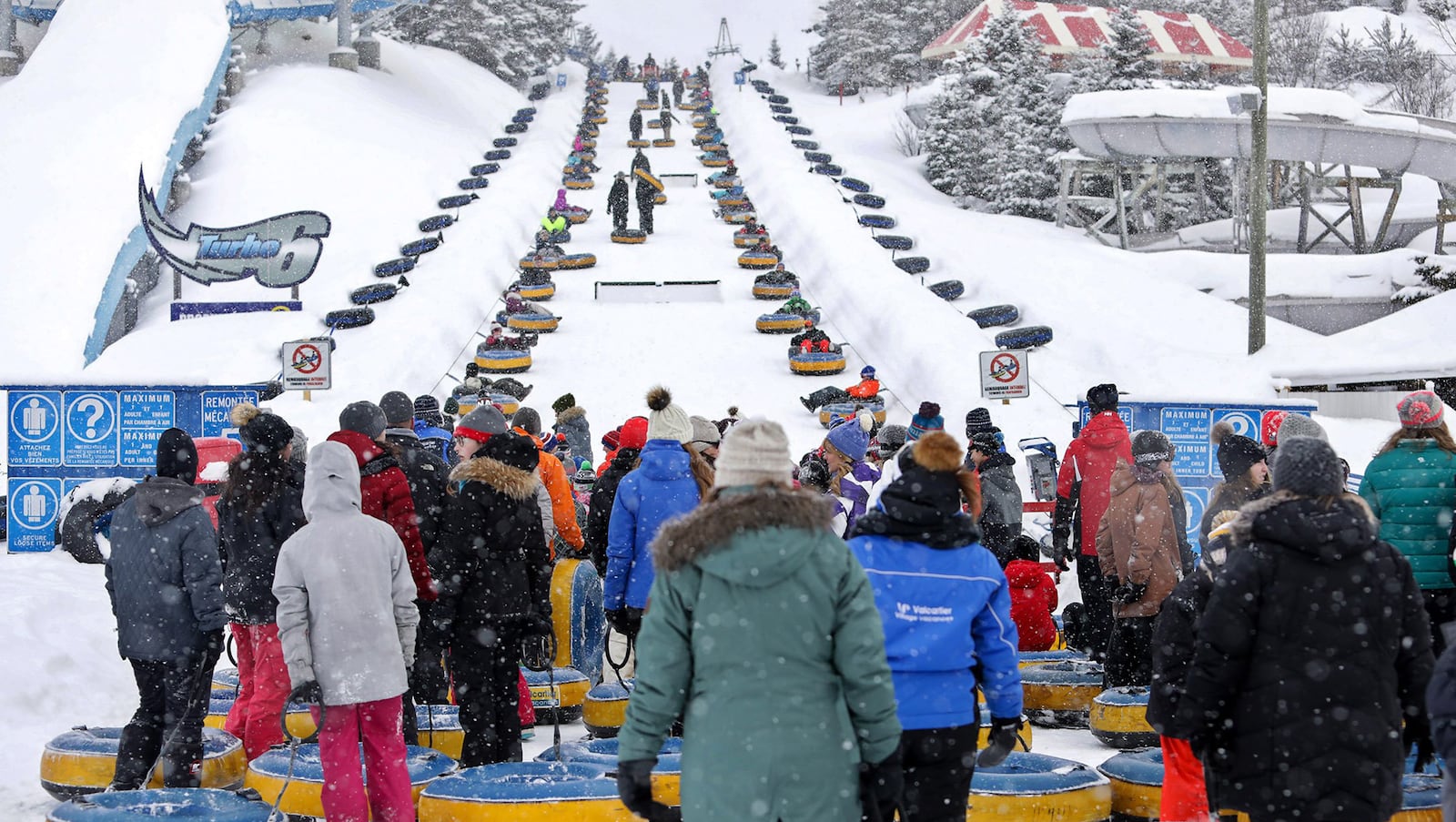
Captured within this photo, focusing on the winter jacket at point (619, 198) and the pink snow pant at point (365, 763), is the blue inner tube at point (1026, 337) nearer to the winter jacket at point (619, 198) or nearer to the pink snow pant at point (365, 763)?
the winter jacket at point (619, 198)

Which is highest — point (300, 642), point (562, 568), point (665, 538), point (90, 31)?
point (90, 31)

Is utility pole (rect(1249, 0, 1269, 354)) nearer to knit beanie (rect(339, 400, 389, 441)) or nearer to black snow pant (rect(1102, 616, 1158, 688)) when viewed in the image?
black snow pant (rect(1102, 616, 1158, 688))

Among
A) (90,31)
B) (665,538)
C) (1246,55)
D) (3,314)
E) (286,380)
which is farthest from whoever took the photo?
(1246,55)

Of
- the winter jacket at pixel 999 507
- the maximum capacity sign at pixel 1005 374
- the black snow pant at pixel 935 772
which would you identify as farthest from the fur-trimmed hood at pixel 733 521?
the maximum capacity sign at pixel 1005 374

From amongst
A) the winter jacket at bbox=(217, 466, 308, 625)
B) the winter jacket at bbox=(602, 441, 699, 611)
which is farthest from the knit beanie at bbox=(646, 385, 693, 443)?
the winter jacket at bbox=(217, 466, 308, 625)

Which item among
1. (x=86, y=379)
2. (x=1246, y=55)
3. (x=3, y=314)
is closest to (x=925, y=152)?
(x=1246, y=55)

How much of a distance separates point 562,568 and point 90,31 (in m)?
35.0

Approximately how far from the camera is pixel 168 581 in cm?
620

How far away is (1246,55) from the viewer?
57781 millimetres

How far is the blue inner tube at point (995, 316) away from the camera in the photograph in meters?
24.7

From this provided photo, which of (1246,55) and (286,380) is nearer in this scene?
(286,380)

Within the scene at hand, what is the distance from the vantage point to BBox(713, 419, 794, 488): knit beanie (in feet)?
12.5

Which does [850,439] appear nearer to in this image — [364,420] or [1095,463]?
[1095,463]

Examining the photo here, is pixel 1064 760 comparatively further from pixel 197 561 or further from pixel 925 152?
pixel 925 152
